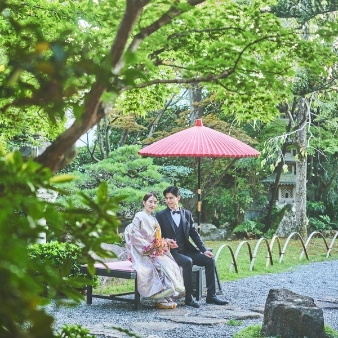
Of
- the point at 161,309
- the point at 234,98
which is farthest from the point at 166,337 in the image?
the point at 234,98

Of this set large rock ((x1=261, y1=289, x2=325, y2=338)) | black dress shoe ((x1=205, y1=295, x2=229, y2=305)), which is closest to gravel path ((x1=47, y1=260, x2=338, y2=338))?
black dress shoe ((x1=205, y1=295, x2=229, y2=305))

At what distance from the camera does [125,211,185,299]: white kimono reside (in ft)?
23.9

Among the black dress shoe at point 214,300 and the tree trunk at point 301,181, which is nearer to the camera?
the black dress shoe at point 214,300

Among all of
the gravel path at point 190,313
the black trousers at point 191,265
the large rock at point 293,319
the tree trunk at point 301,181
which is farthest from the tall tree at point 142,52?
the tree trunk at point 301,181

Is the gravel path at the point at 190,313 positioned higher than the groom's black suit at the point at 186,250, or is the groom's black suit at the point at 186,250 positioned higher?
the groom's black suit at the point at 186,250

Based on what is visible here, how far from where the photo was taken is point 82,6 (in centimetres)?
525

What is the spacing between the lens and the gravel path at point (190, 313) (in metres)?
6.10

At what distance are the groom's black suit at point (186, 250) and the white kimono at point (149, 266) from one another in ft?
0.68

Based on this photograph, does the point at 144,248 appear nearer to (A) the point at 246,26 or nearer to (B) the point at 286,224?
(A) the point at 246,26

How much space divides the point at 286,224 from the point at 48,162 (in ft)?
54.1

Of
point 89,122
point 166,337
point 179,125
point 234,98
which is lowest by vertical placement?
point 166,337

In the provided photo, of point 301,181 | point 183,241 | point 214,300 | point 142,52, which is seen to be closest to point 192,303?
point 214,300

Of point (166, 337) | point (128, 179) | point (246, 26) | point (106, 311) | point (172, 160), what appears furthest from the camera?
point (172, 160)

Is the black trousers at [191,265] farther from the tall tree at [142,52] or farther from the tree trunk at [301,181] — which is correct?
the tree trunk at [301,181]
